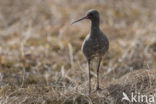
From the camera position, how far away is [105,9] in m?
11.2

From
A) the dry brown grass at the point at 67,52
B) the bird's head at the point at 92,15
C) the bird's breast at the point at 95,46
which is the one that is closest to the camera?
the dry brown grass at the point at 67,52

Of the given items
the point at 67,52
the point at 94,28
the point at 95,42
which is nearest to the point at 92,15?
the point at 94,28

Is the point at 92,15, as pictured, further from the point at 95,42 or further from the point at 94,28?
the point at 95,42

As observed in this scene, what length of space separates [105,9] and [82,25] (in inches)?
62.0

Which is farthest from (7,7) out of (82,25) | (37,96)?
(37,96)

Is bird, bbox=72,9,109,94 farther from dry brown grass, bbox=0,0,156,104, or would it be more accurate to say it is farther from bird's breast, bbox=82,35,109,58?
dry brown grass, bbox=0,0,156,104

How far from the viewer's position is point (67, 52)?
26.6ft

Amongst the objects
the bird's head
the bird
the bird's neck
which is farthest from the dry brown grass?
the bird's head

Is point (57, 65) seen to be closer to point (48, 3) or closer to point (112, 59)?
point (112, 59)

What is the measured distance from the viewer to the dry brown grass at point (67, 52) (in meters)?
4.92

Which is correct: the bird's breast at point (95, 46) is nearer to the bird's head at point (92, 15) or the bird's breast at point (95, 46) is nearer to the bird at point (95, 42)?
the bird at point (95, 42)

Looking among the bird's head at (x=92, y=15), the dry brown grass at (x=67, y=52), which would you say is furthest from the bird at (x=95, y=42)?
the dry brown grass at (x=67, y=52)

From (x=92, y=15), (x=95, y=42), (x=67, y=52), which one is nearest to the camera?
(x=95, y=42)

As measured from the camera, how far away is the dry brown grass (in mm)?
4918
